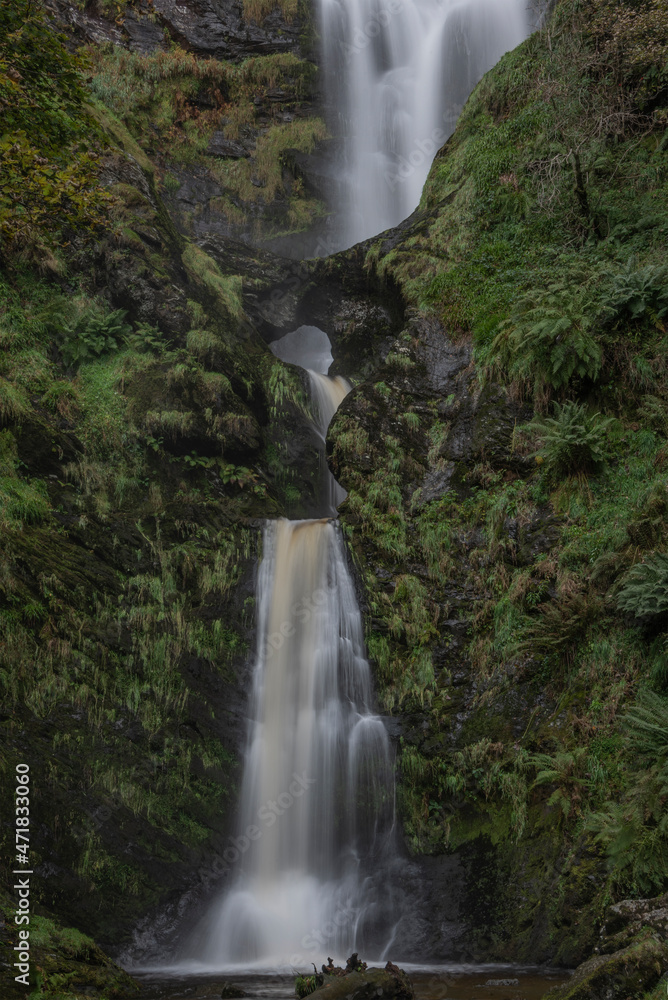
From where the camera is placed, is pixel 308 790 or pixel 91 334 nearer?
pixel 308 790

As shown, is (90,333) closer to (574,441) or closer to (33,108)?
(33,108)

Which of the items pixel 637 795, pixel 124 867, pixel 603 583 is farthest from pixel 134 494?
pixel 637 795

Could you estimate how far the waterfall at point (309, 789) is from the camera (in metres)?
7.14

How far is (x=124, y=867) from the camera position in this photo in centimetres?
747

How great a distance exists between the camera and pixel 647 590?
20.2ft

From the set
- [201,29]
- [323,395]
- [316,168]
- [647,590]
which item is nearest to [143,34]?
[201,29]

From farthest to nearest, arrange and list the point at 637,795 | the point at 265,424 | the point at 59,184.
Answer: the point at 265,424 < the point at 59,184 < the point at 637,795

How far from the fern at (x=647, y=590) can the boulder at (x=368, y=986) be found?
3836mm

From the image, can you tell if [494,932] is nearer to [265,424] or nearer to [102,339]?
[265,424]

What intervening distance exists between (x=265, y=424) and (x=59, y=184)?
5981 mm

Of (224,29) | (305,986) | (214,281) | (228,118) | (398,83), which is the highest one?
(224,29)

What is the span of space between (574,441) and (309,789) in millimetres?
5479

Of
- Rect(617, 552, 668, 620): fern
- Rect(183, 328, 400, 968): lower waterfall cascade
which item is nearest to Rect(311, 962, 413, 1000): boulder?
Rect(183, 328, 400, 968): lower waterfall cascade

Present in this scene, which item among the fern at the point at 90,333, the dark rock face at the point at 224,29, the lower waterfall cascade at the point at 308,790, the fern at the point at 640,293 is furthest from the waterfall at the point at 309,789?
the dark rock face at the point at 224,29
